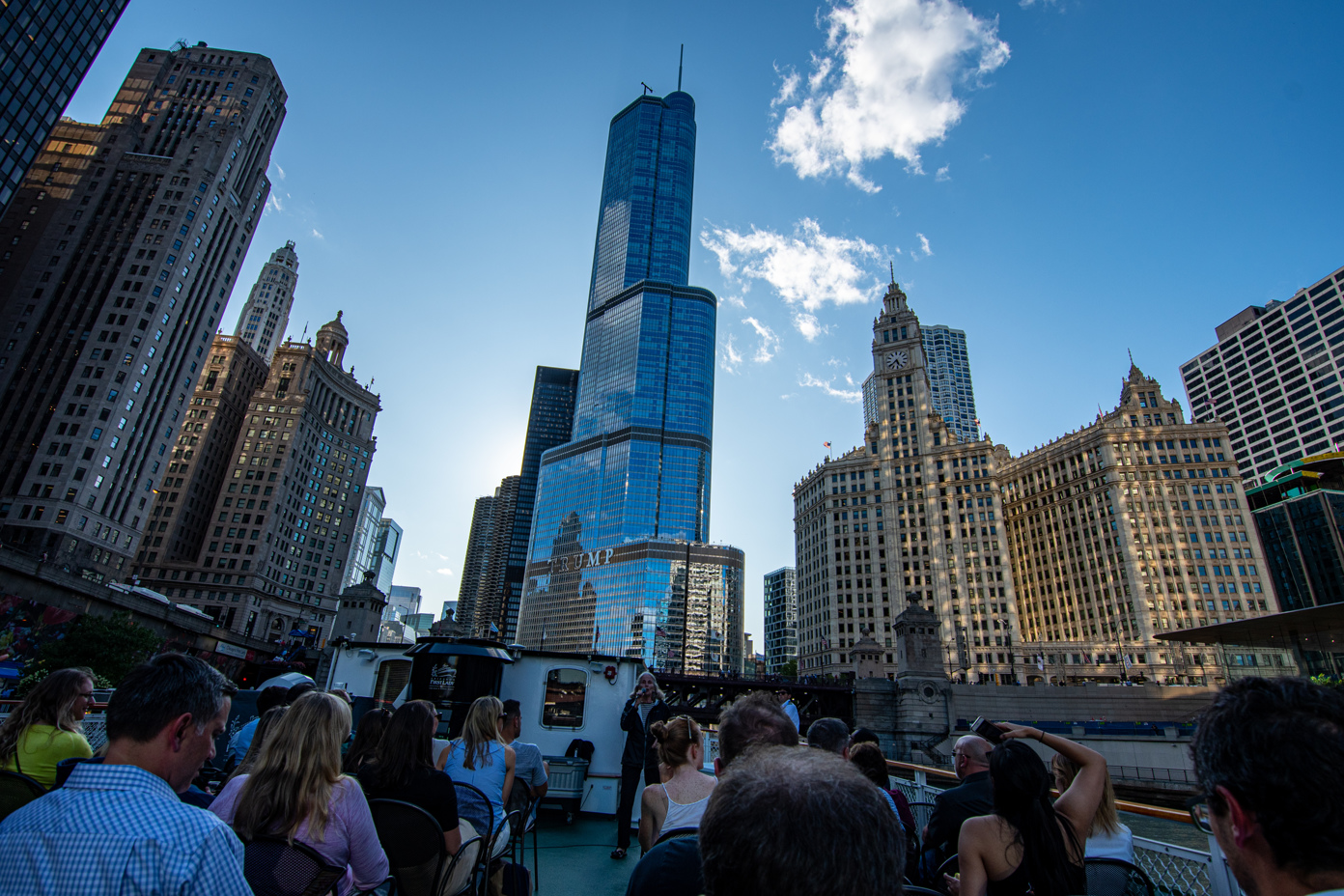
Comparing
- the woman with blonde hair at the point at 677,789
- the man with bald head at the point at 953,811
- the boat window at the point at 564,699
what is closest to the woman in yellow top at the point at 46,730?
the woman with blonde hair at the point at 677,789

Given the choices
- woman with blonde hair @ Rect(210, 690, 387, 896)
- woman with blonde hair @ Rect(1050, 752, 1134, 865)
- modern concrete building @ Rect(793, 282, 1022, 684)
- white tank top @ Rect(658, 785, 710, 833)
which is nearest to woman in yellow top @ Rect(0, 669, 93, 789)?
woman with blonde hair @ Rect(210, 690, 387, 896)

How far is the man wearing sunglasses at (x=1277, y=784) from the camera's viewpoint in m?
2.02

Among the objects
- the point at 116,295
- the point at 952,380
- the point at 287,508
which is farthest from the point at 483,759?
the point at 952,380

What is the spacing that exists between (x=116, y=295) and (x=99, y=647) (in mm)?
56925

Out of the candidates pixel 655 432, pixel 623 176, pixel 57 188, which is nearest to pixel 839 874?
pixel 57 188

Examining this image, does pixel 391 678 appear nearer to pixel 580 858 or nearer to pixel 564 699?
pixel 564 699

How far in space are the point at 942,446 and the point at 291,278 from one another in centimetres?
16125

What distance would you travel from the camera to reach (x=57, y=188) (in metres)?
84.8

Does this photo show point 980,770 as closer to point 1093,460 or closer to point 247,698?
point 247,698

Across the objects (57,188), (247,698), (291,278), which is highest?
(291,278)

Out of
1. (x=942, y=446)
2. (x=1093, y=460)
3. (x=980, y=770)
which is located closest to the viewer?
(x=980, y=770)

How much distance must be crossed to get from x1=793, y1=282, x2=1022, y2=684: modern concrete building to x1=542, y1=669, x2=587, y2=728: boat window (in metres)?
77.9

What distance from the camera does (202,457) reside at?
10062 cm

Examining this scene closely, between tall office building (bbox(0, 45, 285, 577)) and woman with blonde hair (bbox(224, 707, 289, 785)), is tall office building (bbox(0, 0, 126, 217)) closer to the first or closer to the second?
tall office building (bbox(0, 45, 285, 577))
